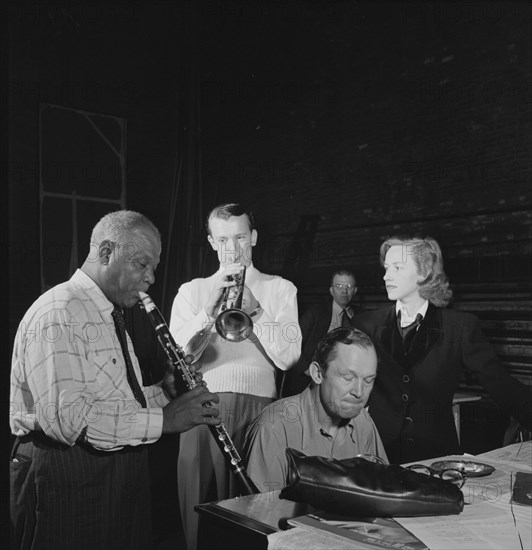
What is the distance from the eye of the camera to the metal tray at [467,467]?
178 cm

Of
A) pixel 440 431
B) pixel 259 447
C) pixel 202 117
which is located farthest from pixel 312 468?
pixel 202 117

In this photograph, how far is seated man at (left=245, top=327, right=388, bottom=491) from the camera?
199 centimetres

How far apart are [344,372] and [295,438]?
303 mm

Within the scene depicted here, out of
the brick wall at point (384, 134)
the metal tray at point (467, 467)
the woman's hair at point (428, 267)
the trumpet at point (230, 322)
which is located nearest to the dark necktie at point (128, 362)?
the trumpet at point (230, 322)

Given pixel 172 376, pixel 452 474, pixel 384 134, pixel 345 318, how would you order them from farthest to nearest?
pixel 384 134
pixel 345 318
pixel 172 376
pixel 452 474

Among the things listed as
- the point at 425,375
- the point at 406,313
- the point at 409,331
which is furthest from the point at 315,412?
the point at 406,313

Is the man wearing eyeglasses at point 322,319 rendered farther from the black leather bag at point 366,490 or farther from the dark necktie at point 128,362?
the black leather bag at point 366,490

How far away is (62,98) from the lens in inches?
124

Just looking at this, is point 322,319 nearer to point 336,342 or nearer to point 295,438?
point 336,342

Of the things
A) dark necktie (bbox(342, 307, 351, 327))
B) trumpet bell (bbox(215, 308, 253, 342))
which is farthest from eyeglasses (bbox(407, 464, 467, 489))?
dark necktie (bbox(342, 307, 351, 327))

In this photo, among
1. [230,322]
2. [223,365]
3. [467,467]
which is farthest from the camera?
[223,365]

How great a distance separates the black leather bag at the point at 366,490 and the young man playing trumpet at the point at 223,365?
1.41 meters

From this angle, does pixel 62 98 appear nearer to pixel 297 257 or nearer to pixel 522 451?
pixel 297 257

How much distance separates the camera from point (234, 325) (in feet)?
9.01
